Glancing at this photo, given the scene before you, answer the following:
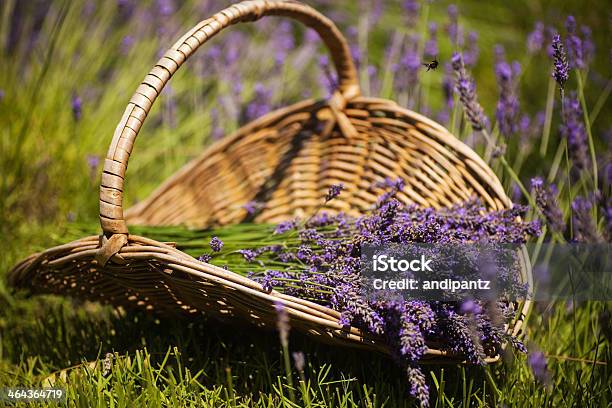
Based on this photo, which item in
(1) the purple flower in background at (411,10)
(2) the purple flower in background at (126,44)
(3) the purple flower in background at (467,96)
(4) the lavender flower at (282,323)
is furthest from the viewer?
(2) the purple flower in background at (126,44)

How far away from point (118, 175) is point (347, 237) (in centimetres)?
49

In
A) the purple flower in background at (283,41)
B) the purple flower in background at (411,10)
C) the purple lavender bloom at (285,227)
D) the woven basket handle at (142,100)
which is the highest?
the purple flower in background at (283,41)

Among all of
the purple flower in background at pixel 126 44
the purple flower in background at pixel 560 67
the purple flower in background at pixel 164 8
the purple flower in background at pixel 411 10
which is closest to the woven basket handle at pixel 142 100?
the purple flower in background at pixel 411 10

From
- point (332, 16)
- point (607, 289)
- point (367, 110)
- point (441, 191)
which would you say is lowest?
point (607, 289)

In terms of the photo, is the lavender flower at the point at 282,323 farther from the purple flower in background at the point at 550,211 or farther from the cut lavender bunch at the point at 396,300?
the purple flower in background at the point at 550,211

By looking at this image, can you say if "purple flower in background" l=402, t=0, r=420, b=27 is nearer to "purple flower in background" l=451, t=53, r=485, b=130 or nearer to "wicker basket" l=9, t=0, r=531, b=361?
"wicker basket" l=9, t=0, r=531, b=361

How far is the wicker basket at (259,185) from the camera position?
1105 millimetres

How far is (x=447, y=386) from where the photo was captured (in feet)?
4.02

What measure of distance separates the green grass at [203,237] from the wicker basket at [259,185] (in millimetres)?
127

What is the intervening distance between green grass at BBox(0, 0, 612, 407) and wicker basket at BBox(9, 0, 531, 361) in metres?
0.13

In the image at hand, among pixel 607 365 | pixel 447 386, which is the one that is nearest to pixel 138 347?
pixel 447 386

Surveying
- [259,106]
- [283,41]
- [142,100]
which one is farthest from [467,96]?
[283,41]

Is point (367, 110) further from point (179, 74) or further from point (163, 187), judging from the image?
point (179, 74)

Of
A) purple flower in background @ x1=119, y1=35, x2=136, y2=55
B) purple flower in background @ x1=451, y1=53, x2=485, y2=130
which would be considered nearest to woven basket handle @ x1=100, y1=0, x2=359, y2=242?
purple flower in background @ x1=451, y1=53, x2=485, y2=130
